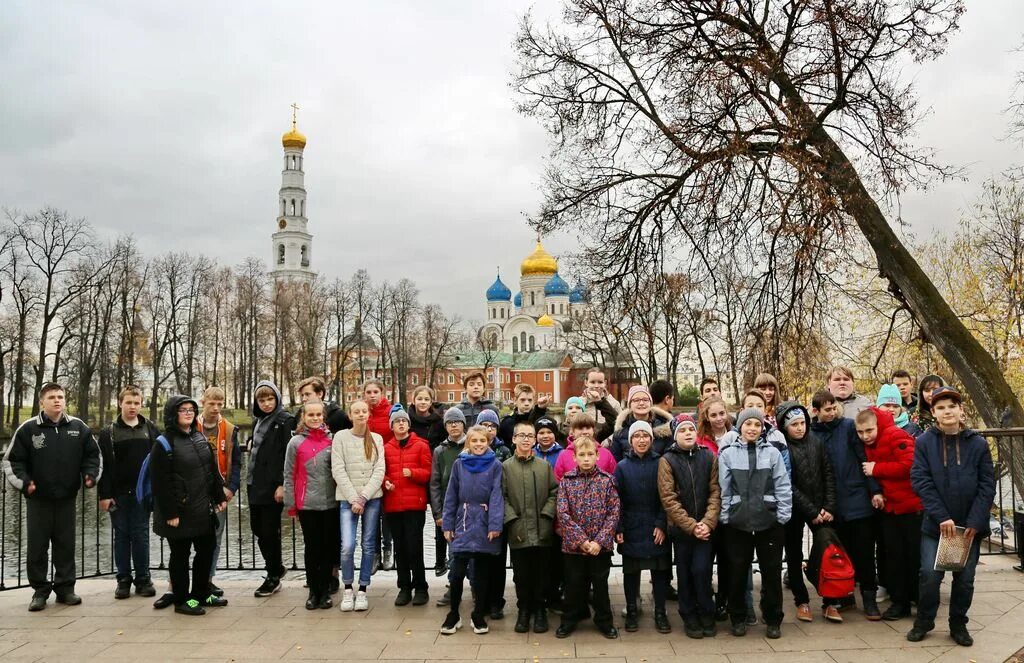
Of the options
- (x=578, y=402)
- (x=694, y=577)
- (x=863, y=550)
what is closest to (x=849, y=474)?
(x=863, y=550)

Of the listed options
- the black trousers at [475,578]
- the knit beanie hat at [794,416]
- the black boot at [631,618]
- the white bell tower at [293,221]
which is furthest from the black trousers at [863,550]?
the white bell tower at [293,221]

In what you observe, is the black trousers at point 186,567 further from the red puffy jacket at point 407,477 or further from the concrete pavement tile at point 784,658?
the concrete pavement tile at point 784,658

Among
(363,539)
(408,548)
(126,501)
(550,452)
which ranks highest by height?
(550,452)

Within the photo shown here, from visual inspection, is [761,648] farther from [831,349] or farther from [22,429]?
[831,349]

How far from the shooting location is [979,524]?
197 inches

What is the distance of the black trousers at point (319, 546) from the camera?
6.23 m

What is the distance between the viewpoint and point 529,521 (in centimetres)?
564

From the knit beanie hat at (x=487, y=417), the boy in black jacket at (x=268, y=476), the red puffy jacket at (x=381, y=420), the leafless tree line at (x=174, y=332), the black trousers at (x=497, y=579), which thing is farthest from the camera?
the leafless tree line at (x=174, y=332)

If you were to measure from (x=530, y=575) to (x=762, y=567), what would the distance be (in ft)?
5.50

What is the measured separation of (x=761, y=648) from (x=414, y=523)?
2840 mm

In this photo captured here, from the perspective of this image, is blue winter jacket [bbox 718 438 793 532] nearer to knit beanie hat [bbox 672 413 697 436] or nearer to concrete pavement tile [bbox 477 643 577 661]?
knit beanie hat [bbox 672 413 697 436]

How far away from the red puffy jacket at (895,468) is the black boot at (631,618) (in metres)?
2.06

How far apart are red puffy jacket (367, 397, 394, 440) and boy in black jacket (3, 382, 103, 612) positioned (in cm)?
236

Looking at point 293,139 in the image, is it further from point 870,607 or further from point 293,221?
point 870,607
